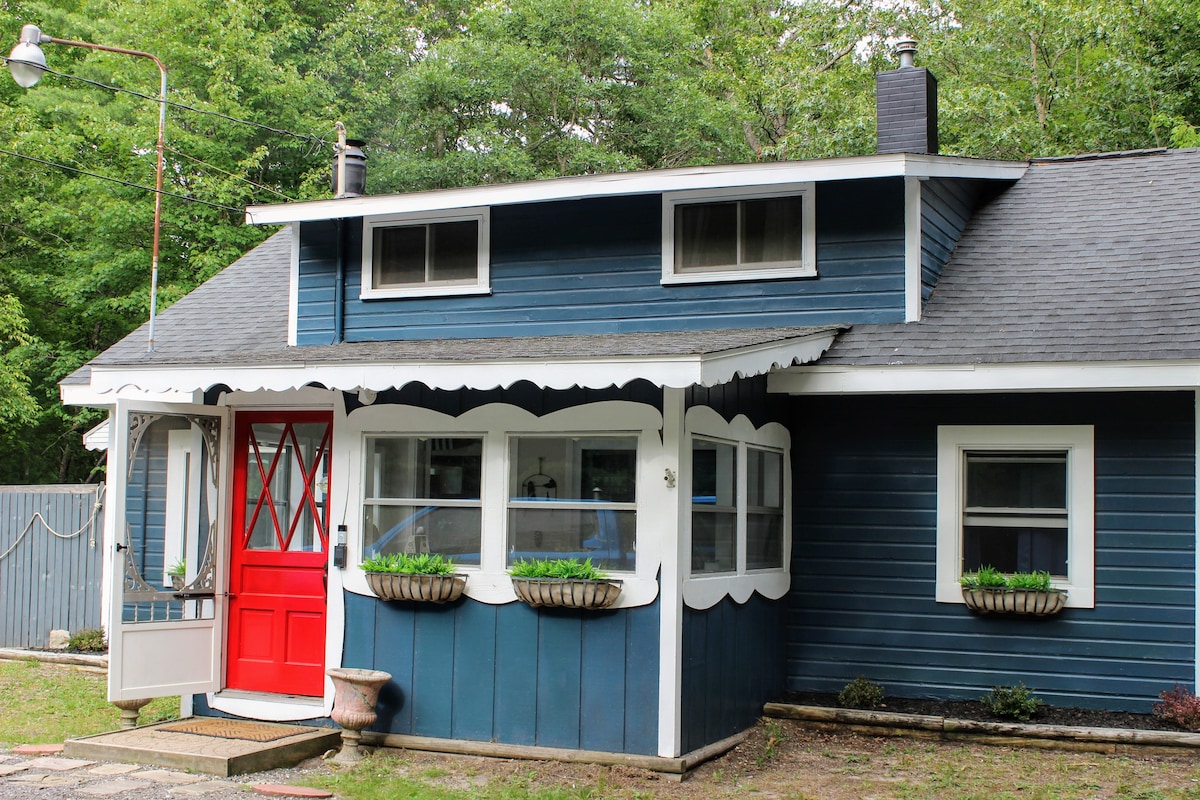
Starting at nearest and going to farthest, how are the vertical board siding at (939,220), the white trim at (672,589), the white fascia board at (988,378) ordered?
1. the white trim at (672,589)
2. the white fascia board at (988,378)
3. the vertical board siding at (939,220)

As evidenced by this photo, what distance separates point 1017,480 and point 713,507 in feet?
7.74

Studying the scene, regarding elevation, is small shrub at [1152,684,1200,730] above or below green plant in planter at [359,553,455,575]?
below

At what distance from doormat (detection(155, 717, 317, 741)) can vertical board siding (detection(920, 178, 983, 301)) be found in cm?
534

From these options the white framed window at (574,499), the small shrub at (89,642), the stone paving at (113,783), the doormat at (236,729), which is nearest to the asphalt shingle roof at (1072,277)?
the white framed window at (574,499)

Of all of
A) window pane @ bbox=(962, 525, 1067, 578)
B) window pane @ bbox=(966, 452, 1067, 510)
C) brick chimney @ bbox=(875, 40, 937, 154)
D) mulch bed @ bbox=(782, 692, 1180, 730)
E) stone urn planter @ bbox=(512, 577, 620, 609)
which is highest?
brick chimney @ bbox=(875, 40, 937, 154)

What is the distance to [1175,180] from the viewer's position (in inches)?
390

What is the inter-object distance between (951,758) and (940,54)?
16.2 metres

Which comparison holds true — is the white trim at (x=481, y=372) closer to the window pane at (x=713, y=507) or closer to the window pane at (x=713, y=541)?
the window pane at (x=713, y=507)

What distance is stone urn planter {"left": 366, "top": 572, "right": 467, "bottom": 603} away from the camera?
727 cm

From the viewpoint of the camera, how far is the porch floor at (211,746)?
682cm

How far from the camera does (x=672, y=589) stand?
6797mm

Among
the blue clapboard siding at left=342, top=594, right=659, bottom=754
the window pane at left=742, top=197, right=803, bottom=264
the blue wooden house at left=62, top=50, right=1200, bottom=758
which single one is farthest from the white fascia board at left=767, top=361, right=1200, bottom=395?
the blue clapboard siding at left=342, top=594, right=659, bottom=754

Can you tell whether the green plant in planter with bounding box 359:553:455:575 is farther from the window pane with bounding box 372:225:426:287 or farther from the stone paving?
the window pane with bounding box 372:225:426:287

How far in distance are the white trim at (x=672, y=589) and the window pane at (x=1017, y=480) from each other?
2.52 meters
